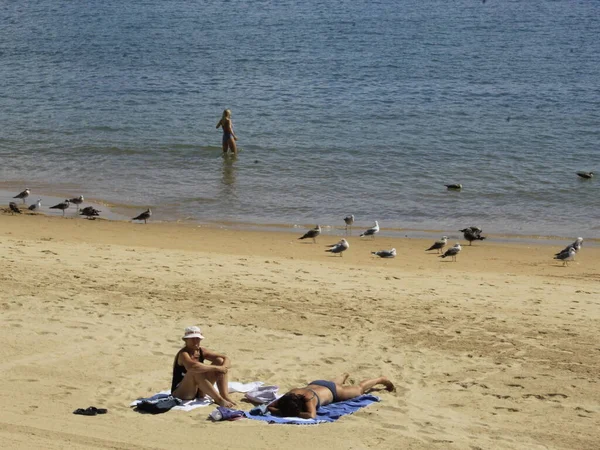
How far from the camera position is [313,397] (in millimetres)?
8789

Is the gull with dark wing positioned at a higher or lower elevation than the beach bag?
higher

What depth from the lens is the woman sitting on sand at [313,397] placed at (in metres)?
8.69

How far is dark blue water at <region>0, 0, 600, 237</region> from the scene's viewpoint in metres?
22.2

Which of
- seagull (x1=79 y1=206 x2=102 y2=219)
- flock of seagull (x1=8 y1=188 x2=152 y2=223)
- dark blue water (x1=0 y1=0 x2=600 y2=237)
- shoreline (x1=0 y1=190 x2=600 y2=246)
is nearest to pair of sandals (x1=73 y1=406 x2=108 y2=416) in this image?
shoreline (x1=0 y1=190 x2=600 y2=246)

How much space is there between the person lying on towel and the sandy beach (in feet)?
0.65

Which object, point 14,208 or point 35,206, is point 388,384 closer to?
point 14,208

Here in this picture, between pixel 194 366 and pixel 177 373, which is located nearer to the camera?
pixel 194 366

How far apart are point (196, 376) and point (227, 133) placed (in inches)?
712

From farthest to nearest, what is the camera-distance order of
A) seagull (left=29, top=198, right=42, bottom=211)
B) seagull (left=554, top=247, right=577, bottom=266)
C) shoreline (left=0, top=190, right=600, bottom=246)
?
seagull (left=29, top=198, right=42, bottom=211), shoreline (left=0, top=190, right=600, bottom=246), seagull (left=554, top=247, right=577, bottom=266)

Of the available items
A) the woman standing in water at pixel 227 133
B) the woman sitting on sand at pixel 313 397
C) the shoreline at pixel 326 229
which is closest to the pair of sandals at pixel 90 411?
the woman sitting on sand at pixel 313 397

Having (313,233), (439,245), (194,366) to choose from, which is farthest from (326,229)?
(194,366)

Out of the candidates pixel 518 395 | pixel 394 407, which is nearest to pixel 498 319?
pixel 518 395

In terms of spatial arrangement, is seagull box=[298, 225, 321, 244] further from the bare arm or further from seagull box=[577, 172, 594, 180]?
seagull box=[577, 172, 594, 180]

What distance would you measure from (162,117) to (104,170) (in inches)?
281
